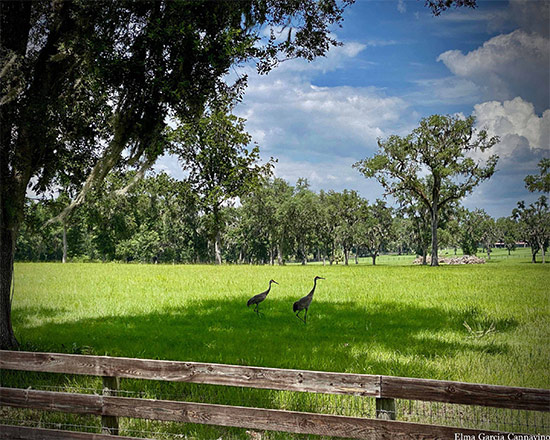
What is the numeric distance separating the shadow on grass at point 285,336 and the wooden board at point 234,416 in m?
3.23

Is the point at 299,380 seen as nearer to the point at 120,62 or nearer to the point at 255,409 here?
the point at 255,409

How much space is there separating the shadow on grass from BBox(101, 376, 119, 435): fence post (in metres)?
3.18

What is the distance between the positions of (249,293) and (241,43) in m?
10.5

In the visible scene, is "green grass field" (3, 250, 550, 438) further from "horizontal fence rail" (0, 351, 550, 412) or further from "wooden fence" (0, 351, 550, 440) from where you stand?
"horizontal fence rail" (0, 351, 550, 412)

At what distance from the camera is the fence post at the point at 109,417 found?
189 inches

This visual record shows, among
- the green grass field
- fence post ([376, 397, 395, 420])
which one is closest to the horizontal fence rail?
fence post ([376, 397, 395, 420])

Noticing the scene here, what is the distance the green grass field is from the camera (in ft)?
23.4

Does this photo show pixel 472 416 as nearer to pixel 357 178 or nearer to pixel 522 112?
pixel 522 112

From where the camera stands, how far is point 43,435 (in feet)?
15.7

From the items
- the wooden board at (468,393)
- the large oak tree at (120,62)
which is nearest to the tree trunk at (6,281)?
the large oak tree at (120,62)

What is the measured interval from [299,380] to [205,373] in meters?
1.03

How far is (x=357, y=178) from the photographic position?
140 ft

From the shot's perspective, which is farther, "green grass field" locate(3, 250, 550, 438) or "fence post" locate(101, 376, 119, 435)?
"green grass field" locate(3, 250, 550, 438)

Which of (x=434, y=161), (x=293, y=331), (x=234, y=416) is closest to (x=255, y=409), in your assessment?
(x=234, y=416)
